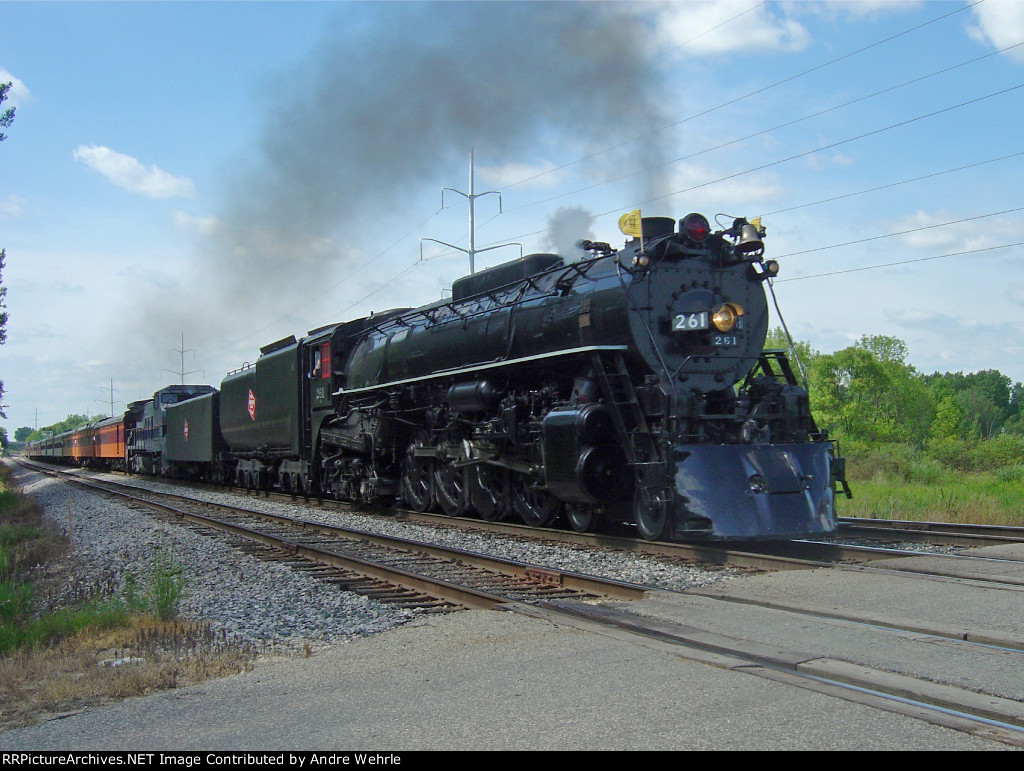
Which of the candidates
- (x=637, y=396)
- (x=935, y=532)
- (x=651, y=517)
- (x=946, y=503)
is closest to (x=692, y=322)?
(x=637, y=396)

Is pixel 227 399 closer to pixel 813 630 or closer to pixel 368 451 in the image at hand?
pixel 368 451

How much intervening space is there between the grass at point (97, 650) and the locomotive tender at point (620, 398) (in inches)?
172

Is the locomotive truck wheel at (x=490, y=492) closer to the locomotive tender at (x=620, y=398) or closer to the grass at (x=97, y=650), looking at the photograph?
the locomotive tender at (x=620, y=398)

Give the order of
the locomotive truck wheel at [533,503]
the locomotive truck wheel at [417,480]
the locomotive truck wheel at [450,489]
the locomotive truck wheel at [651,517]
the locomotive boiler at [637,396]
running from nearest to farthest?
the locomotive boiler at [637,396] → the locomotive truck wheel at [651,517] → the locomotive truck wheel at [533,503] → the locomotive truck wheel at [450,489] → the locomotive truck wheel at [417,480]

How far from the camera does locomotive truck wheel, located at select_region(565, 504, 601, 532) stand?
33.1 feet

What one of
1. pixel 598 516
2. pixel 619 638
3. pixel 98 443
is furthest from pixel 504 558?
pixel 98 443

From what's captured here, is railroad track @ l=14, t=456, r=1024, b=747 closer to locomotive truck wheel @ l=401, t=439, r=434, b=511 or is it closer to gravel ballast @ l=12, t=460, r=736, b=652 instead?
gravel ballast @ l=12, t=460, r=736, b=652

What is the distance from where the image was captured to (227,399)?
22.3 m

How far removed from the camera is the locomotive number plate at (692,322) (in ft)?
→ 30.2

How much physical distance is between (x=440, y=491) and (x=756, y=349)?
559cm

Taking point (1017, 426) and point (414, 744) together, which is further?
point (1017, 426)

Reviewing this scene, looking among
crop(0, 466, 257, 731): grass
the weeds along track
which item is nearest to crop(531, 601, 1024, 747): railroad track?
the weeds along track

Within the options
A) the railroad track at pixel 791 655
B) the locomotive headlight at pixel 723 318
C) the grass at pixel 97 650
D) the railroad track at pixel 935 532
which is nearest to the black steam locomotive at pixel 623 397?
the locomotive headlight at pixel 723 318

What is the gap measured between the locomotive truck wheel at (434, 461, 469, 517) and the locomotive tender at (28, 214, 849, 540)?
0.03m
